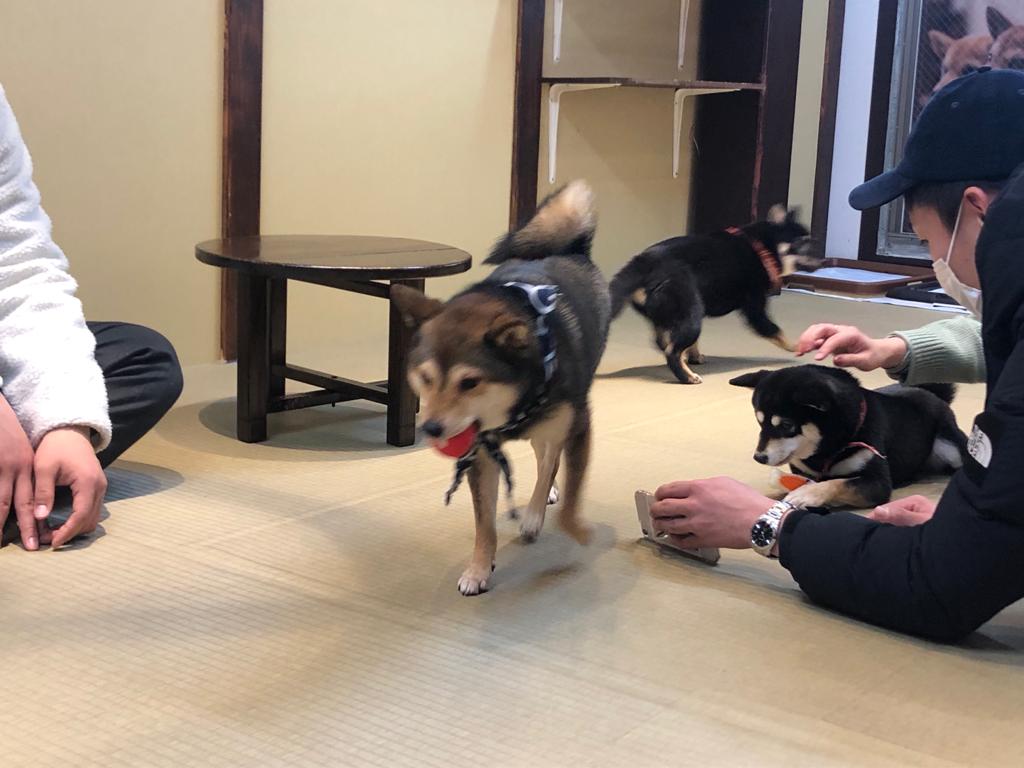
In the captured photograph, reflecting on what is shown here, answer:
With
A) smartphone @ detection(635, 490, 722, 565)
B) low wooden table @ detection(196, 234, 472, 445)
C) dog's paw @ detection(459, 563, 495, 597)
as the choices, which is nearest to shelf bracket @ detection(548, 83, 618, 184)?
low wooden table @ detection(196, 234, 472, 445)

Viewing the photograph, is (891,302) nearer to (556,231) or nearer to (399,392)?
(399,392)

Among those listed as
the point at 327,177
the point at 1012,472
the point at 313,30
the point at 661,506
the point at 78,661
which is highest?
the point at 313,30

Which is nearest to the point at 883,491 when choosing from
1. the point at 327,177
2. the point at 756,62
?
the point at 327,177

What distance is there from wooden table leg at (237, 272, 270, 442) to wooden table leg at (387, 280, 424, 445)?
29 cm

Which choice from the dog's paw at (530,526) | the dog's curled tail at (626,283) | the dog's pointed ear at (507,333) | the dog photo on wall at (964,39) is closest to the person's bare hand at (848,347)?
the dog's paw at (530,526)

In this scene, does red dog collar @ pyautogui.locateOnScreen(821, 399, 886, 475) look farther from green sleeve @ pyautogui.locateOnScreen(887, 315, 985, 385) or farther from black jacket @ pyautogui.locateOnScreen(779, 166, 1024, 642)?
black jacket @ pyautogui.locateOnScreen(779, 166, 1024, 642)

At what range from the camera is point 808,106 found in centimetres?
584

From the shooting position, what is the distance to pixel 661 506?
6.35 ft

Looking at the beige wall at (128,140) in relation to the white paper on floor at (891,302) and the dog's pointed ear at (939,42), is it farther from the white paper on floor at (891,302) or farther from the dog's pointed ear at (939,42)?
the dog's pointed ear at (939,42)

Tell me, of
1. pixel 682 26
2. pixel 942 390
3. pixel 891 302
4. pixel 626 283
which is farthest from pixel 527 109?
pixel 942 390

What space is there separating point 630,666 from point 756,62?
415 centimetres

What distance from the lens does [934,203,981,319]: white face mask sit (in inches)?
66.2

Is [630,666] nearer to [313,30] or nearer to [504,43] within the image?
[313,30]

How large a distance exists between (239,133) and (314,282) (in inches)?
40.9
